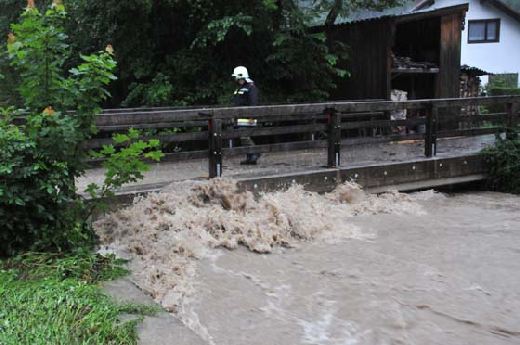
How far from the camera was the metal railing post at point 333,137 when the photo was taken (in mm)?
9516

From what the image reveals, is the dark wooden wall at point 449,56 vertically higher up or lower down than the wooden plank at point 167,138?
higher up

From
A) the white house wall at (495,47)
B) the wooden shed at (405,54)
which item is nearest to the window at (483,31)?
the white house wall at (495,47)

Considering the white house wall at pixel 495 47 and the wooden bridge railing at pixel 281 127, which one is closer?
the wooden bridge railing at pixel 281 127

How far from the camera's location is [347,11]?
16453mm

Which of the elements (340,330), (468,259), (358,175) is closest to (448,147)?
(358,175)

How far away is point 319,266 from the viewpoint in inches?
267

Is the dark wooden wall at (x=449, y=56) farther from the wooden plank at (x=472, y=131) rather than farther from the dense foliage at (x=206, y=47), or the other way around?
the wooden plank at (x=472, y=131)

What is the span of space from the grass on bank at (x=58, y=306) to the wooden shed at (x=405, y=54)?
1105 centimetres

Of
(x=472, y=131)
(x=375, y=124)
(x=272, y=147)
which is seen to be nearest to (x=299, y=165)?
(x=272, y=147)

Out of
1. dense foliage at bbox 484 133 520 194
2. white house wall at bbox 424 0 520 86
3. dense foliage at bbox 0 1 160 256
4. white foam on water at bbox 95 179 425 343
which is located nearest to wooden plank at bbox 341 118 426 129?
white foam on water at bbox 95 179 425 343

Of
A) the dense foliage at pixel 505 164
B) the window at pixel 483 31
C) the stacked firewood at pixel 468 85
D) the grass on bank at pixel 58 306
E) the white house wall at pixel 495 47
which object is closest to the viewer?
the grass on bank at pixel 58 306

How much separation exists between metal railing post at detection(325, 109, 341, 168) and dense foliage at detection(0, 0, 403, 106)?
468 centimetres

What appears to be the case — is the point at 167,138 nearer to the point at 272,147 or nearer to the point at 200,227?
the point at 200,227

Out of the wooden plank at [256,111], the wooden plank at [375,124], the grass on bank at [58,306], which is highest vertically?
the wooden plank at [256,111]
